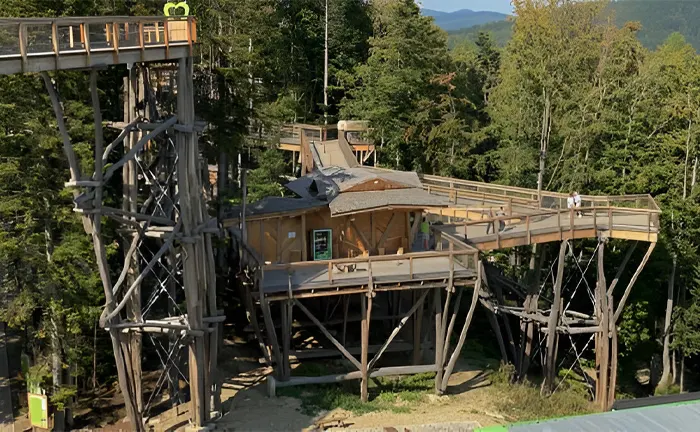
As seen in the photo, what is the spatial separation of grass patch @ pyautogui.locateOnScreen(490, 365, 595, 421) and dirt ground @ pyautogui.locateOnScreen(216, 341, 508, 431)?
1.11ft

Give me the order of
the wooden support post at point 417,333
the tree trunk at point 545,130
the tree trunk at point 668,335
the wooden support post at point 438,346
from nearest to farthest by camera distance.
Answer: the wooden support post at point 438,346
the wooden support post at point 417,333
the tree trunk at point 668,335
the tree trunk at point 545,130

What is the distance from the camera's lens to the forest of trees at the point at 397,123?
17.6 meters

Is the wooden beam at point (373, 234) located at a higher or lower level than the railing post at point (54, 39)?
lower

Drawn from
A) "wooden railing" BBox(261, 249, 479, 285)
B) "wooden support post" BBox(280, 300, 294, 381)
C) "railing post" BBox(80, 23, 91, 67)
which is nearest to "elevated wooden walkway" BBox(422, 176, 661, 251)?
"wooden railing" BBox(261, 249, 479, 285)

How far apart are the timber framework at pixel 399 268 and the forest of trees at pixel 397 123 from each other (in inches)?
112

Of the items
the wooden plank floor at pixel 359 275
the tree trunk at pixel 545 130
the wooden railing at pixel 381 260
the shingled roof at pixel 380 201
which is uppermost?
the tree trunk at pixel 545 130

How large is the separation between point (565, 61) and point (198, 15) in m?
18.7

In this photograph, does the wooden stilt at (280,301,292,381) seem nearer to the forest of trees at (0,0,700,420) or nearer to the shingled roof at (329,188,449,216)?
the shingled roof at (329,188,449,216)

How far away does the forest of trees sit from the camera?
17.6m

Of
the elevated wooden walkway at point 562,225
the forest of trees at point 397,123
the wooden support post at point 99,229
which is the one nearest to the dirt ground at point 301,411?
the wooden support post at point 99,229

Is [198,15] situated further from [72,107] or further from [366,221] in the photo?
[366,221]

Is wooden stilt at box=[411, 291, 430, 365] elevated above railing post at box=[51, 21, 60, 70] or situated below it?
below

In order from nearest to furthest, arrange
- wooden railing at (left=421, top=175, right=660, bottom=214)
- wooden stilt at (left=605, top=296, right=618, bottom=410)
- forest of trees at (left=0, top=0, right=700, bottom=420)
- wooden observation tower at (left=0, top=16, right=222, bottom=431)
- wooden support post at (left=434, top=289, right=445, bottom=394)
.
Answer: wooden observation tower at (left=0, top=16, right=222, bottom=431)
forest of trees at (left=0, top=0, right=700, bottom=420)
wooden support post at (left=434, top=289, right=445, bottom=394)
wooden stilt at (left=605, top=296, right=618, bottom=410)
wooden railing at (left=421, top=175, right=660, bottom=214)

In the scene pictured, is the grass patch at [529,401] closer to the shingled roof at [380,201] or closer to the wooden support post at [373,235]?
the wooden support post at [373,235]
